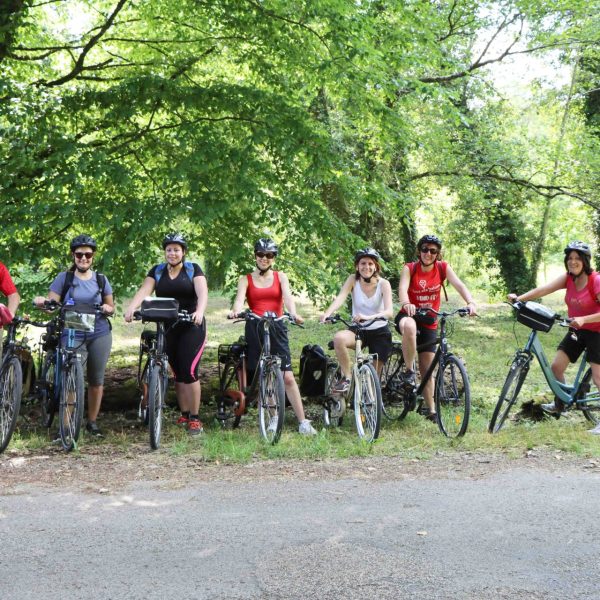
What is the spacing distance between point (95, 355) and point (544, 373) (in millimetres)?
4649

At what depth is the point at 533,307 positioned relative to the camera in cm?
744

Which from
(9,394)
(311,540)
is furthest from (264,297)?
(311,540)

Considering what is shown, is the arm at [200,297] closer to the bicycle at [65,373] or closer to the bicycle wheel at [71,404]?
the bicycle at [65,373]

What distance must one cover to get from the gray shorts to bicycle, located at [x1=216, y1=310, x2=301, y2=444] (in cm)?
136

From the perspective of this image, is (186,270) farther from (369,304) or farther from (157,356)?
(369,304)

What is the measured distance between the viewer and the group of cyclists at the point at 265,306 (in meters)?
→ 7.22

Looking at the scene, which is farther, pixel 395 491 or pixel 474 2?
pixel 474 2

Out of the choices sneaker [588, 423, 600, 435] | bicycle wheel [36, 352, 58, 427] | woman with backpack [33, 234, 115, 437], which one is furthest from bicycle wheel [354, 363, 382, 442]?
bicycle wheel [36, 352, 58, 427]

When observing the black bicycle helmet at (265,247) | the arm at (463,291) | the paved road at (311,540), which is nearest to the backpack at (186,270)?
the black bicycle helmet at (265,247)

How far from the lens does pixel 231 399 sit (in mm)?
7910

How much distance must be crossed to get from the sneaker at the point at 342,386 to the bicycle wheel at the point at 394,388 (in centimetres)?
67

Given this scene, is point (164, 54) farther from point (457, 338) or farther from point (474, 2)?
point (457, 338)

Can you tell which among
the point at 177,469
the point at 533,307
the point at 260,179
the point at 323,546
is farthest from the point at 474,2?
the point at 323,546

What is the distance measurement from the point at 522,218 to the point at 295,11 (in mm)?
16779
